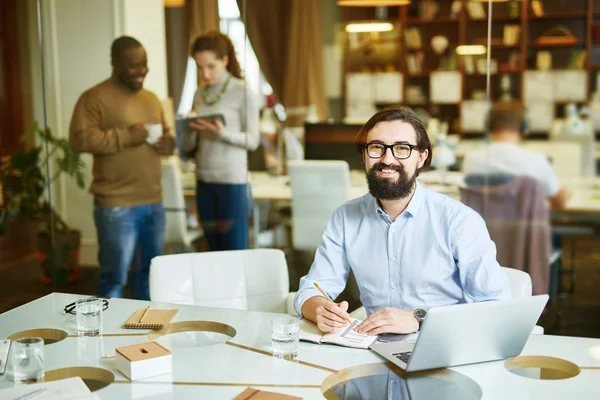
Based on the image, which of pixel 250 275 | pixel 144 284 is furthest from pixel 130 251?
pixel 250 275

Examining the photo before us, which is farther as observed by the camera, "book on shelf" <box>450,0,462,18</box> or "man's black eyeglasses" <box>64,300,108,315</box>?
"book on shelf" <box>450,0,462,18</box>

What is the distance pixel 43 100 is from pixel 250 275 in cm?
233

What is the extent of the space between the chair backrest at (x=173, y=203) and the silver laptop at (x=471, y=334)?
269 centimetres

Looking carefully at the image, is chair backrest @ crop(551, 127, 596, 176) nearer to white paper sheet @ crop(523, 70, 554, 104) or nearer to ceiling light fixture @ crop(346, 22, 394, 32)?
white paper sheet @ crop(523, 70, 554, 104)

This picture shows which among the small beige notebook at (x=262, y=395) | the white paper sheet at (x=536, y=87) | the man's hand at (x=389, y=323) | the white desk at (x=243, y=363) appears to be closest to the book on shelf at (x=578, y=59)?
the white paper sheet at (x=536, y=87)

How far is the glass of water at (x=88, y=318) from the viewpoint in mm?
2129

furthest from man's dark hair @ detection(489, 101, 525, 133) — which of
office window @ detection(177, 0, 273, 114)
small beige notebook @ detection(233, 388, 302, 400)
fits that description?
small beige notebook @ detection(233, 388, 302, 400)

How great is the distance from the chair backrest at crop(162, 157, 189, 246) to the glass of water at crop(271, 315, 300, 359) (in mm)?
2540

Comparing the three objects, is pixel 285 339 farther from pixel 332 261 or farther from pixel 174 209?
pixel 174 209

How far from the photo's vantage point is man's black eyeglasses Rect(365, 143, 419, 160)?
2416 millimetres

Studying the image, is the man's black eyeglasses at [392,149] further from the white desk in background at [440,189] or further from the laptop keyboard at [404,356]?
the white desk in background at [440,189]

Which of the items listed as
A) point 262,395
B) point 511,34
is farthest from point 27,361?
point 511,34

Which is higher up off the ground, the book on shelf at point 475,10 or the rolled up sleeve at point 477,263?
the book on shelf at point 475,10

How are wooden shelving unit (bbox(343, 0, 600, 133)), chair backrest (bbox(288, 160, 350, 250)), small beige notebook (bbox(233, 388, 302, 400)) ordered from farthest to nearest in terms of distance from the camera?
chair backrest (bbox(288, 160, 350, 250)) → wooden shelving unit (bbox(343, 0, 600, 133)) → small beige notebook (bbox(233, 388, 302, 400))
